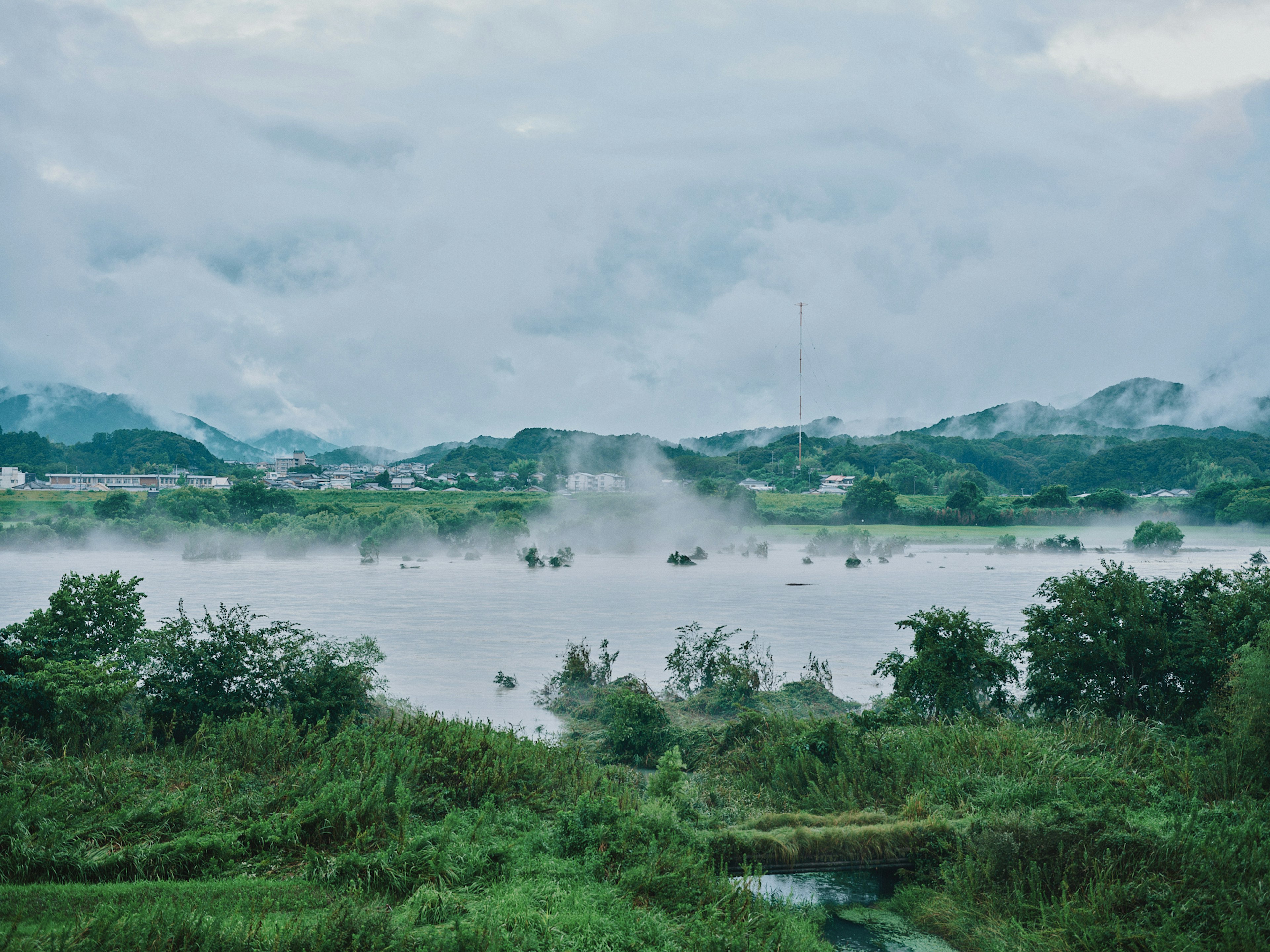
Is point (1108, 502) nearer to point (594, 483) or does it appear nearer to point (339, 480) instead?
point (594, 483)

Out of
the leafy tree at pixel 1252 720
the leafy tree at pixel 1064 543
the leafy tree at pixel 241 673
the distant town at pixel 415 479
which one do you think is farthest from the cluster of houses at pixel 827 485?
the leafy tree at pixel 241 673

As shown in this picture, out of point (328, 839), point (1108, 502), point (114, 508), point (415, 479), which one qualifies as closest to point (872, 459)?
point (1108, 502)

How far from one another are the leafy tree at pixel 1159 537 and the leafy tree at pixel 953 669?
37.1 m

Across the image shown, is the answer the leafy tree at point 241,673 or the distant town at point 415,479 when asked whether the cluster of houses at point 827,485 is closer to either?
the distant town at point 415,479

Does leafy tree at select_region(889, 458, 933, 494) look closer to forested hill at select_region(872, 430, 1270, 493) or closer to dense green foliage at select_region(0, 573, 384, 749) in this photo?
forested hill at select_region(872, 430, 1270, 493)

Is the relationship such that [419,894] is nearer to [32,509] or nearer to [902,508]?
[32,509]

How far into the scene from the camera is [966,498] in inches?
2160

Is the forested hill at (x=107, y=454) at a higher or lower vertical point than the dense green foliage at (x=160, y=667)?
higher

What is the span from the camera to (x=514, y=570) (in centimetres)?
4850

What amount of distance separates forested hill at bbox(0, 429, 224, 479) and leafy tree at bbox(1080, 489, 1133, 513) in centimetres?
5743

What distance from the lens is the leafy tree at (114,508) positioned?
147ft

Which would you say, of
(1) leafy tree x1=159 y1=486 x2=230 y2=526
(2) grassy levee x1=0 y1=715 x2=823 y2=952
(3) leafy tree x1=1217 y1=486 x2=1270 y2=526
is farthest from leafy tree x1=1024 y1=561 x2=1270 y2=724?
(1) leafy tree x1=159 y1=486 x2=230 y2=526

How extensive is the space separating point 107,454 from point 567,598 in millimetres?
32968

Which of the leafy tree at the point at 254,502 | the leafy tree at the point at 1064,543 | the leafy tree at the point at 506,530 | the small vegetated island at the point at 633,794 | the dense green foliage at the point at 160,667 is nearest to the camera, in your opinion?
the small vegetated island at the point at 633,794
